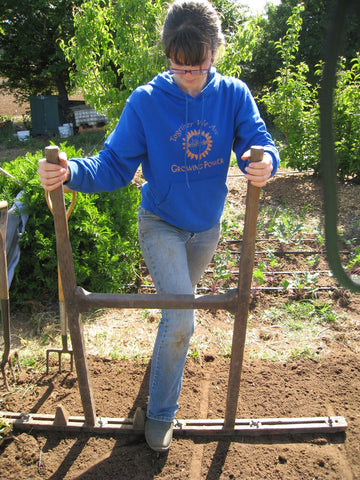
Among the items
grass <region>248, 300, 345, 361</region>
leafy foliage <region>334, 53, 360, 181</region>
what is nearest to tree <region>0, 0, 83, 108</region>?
leafy foliage <region>334, 53, 360, 181</region>

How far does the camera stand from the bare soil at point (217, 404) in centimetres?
204

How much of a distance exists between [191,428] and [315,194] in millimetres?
4120

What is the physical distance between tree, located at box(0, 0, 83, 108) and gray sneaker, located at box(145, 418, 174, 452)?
32.9 ft

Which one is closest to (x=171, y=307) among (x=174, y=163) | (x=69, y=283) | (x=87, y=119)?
(x=69, y=283)

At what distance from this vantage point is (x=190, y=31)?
1708 millimetres

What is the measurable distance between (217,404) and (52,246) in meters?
1.64

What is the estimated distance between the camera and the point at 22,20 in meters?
10.8

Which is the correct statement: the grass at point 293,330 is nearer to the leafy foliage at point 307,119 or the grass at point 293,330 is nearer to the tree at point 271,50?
the leafy foliage at point 307,119

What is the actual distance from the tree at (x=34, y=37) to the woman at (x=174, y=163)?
951 cm

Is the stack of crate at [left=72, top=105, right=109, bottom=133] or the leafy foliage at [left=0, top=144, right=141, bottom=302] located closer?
the leafy foliage at [left=0, top=144, right=141, bottom=302]

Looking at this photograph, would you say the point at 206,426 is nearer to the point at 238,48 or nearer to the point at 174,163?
the point at 174,163

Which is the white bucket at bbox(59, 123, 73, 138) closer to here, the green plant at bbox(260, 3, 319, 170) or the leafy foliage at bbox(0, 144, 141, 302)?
the green plant at bbox(260, 3, 319, 170)

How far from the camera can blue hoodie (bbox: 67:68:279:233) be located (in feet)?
6.28

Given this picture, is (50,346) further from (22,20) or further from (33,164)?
(22,20)
